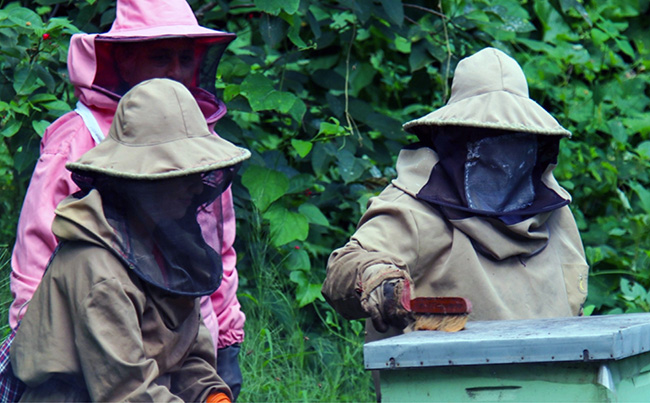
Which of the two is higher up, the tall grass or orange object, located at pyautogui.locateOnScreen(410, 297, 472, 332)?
orange object, located at pyautogui.locateOnScreen(410, 297, 472, 332)

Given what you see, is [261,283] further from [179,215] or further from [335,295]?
[179,215]

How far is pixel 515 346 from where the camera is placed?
2.19 meters

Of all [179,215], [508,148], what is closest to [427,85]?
[508,148]

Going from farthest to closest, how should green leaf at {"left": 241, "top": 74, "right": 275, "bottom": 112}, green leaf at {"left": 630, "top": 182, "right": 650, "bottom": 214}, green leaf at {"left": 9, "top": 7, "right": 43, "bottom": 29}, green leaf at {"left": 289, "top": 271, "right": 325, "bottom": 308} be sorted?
green leaf at {"left": 630, "top": 182, "right": 650, "bottom": 214} → green leaf at {"left": 289, "top": 271, "right": 325, "bottom": 308} → green leaf at {"left": 241, "top": 74, "right": 275, "bottom": 112} → green leaf at {"left": 9, "top": 7, "right": 43, "bottom": 29}

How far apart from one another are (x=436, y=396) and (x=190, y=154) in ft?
3.00

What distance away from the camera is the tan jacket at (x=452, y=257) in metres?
2.96

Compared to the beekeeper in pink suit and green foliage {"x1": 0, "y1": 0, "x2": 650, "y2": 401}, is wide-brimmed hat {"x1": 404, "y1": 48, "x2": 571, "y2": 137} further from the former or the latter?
green foliage {"x1": 0, "y1": 0, "x2": 650, "y2": 401}

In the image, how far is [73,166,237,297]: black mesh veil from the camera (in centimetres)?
246

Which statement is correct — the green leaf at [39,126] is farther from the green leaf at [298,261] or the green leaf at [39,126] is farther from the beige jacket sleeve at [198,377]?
the beige jacket sleeve at [198,377]

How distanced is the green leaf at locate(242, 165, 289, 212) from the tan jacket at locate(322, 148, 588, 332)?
1.41 meters

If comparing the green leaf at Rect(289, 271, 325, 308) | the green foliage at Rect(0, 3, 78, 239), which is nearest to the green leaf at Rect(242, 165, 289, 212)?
the green leaf at Rect(289, 271, 325, 308)

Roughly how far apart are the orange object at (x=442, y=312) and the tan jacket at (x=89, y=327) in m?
0.69

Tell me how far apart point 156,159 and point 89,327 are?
485 millimetres

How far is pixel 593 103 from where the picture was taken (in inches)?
229
